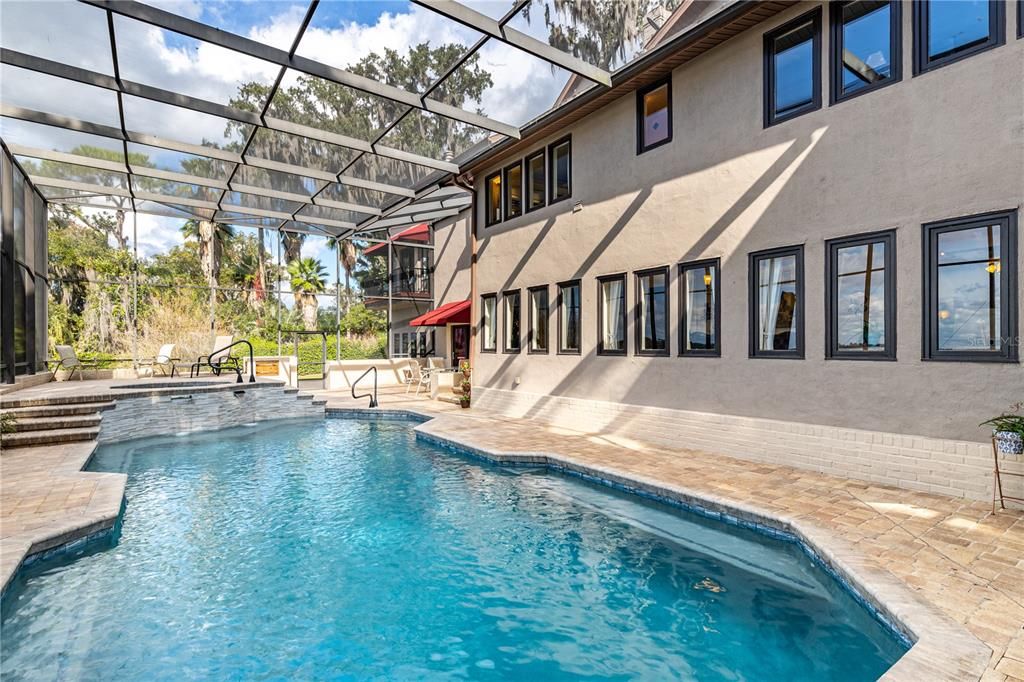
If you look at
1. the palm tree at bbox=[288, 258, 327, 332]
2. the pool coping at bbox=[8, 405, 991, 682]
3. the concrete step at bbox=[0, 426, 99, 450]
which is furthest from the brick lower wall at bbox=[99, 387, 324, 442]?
the palm tree at bbox=[288, 258, 327, 332]

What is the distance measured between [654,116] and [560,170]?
2.94 metres

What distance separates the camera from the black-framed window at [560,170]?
12.2 meters

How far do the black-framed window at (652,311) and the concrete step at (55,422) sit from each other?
11449 millimetres

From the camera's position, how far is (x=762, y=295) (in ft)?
27.0

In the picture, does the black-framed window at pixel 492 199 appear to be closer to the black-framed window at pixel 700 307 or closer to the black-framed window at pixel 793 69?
the black-framed window at pixel 700 307

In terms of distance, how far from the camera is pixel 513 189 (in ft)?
46.4

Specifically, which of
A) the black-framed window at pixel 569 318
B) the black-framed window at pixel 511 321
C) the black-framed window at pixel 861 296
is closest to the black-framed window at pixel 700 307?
the black-framed window at pixel 861 296

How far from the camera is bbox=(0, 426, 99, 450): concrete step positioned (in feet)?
29.6

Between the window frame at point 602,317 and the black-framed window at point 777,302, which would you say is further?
the window frame at point 602,317

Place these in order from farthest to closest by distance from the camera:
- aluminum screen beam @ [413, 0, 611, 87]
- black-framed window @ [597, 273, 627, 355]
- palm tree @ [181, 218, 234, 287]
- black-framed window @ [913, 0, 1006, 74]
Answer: palm tree @ [181, 218, 234, 287] < black-framed window @ [597, 273, 627, 355] < aluminum screen beam @ [413, 0, 611, 87] < black-framed window @ [913, 0, 1006, 74]

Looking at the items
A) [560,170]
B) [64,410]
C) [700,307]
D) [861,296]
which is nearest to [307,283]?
[64,410]

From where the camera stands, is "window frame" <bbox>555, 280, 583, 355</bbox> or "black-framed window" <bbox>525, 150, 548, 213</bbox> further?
"black-framed window" <bbox>525, 150, 548, 213</bbox>

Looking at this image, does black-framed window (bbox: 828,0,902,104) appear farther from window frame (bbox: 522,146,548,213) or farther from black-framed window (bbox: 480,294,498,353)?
black-framed window (bbox: 480,294,498,353)

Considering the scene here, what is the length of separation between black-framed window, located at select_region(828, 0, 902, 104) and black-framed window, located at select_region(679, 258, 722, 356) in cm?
311
